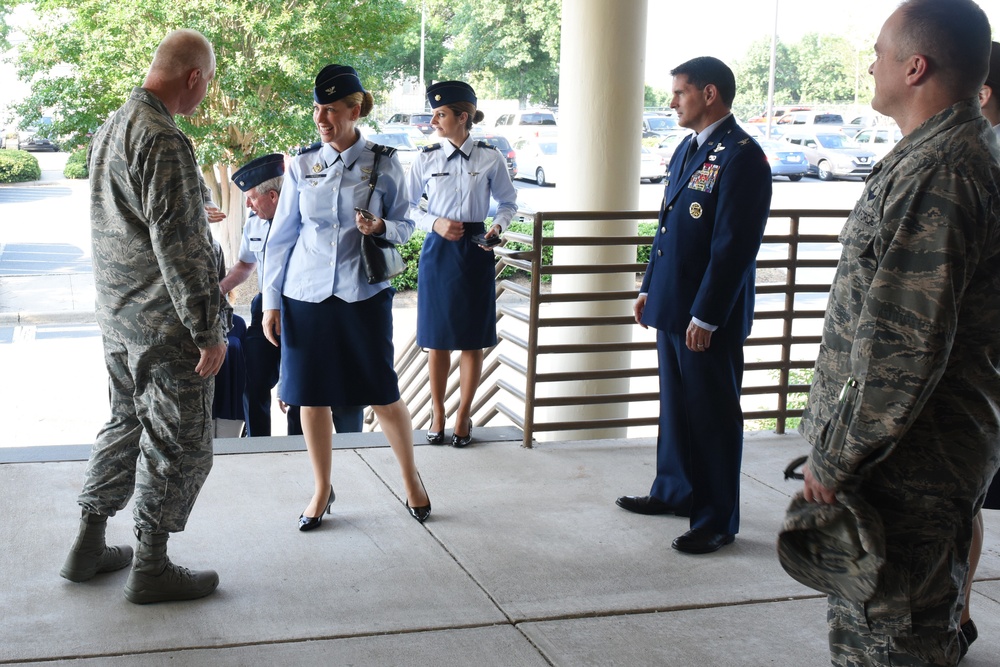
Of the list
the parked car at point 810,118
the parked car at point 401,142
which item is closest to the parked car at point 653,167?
the parked car at point 401,142

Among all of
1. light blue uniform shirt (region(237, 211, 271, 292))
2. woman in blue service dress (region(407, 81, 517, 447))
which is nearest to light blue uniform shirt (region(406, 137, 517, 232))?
woman in blue service dress (region(407, 81, 517, 447))

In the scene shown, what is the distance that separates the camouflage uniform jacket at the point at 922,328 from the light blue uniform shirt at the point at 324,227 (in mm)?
2145

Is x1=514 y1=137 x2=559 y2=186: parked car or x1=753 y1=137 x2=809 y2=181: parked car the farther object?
x1=753 y1=137 x2=809 y2=181: parked car

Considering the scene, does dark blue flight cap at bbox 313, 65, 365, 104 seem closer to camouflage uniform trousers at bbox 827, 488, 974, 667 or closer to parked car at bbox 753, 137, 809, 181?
camouflage uniform trousers at bbox 827, 488, 974, 667

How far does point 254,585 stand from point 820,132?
1103 inches

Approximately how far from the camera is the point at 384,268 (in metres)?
3.83

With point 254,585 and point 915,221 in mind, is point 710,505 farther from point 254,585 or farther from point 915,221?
point 915,221

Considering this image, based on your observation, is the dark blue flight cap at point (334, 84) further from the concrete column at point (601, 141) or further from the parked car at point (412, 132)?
the parked car at point (412, 132)

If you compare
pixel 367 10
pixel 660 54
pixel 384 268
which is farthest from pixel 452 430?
pixel 660 54

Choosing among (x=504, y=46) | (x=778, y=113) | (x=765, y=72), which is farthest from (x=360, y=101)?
(x=765, y=72)

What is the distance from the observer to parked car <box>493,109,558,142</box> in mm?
28500

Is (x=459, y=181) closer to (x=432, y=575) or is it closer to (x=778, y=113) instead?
(x=432, y=575)

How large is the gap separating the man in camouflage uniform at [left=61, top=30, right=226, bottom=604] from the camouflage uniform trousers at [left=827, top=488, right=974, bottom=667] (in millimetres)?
2028

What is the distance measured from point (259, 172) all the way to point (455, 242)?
1035 mm
